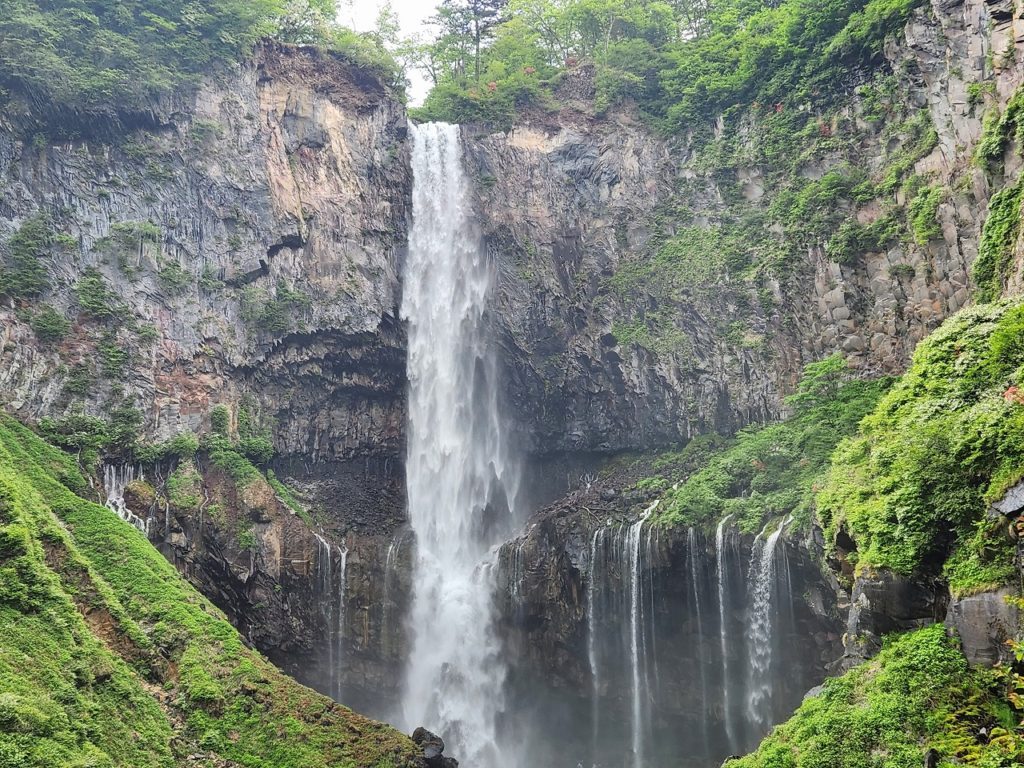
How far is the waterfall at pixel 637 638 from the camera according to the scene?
903 inches

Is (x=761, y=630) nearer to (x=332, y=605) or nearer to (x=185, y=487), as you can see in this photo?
(x=332, y=605)

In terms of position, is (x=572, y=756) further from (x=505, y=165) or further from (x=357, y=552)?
(x=505, y=165)

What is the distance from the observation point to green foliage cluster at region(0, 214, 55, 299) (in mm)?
24188

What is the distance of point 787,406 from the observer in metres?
26.5

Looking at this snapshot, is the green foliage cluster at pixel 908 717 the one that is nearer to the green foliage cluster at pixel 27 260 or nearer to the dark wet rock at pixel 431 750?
the dark wet rock at pixel 431 750

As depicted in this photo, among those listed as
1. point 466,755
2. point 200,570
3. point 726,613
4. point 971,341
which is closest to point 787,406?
point 726,613

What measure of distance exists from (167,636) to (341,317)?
15303mm

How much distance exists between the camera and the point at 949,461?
10.6 m

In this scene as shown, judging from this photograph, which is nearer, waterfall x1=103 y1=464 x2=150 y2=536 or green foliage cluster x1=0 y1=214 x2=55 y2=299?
waterfall x1=103 y1=464 x2=150 y2=536

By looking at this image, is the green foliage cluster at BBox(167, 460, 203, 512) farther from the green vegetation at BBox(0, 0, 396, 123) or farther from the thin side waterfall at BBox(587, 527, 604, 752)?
the green vegetation at BBox(0, 0, 396, 123)

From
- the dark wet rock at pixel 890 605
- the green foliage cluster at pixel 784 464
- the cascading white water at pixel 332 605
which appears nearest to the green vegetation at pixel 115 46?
the cascading white water at pixel 332 605

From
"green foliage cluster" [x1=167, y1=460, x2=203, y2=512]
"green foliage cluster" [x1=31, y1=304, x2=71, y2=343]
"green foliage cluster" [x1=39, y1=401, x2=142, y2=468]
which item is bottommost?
"green foliage cluster" [x1=167, y1=460, x2=203, y2=512]

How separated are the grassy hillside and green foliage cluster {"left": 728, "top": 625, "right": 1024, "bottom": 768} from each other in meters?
9.50

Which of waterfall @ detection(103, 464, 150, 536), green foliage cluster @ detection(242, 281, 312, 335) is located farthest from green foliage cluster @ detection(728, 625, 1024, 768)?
green foliage cluster @ detection(242, 281, 312, 335)
